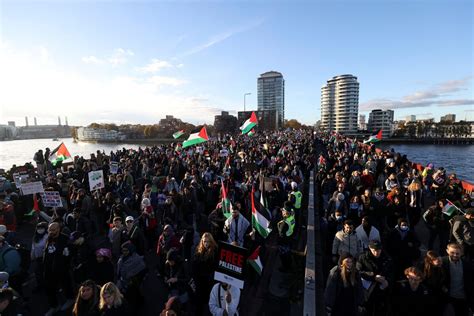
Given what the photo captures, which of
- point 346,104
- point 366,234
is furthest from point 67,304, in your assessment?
point 346,104

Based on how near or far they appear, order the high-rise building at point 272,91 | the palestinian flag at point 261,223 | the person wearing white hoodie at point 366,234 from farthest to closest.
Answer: the high-rise building at point 272,91, the palestinian flag at point 261,223, the person wearing white hoodie at point 366,234

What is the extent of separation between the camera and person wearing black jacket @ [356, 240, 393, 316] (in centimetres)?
366

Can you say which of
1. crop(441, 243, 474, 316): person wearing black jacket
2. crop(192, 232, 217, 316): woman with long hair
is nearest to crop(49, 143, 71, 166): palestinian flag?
crop(192, 232, 217, 316): woman with long hair

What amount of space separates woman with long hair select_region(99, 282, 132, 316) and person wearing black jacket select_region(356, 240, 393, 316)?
10.9 ft

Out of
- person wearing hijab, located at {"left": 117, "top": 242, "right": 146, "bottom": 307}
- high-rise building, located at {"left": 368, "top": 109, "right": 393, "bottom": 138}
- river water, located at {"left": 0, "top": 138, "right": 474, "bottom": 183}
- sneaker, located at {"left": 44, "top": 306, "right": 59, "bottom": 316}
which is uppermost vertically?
high-rise building, located at {"left": 368, "top": 109, "right": 393, "bottom": 138}

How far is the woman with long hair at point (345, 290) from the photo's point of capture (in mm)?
3576

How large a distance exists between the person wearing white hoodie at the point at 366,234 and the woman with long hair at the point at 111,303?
4.28 meters

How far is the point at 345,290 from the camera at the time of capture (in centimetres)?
361

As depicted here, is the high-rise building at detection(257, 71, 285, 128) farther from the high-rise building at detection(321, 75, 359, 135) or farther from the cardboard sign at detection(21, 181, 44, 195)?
the cardboard sign at detection(21, 181, 44, 195)

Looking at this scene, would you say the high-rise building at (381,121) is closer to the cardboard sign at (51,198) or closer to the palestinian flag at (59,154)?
the palestinian flag at (59,154)

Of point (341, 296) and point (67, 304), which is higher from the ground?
point (341, 296)

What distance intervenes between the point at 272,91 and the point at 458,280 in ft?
Answer: 558

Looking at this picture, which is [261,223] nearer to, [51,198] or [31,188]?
[51,198]

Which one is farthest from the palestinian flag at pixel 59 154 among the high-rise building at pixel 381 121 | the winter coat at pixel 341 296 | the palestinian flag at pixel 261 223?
the high-rise building at pixel 381 121
